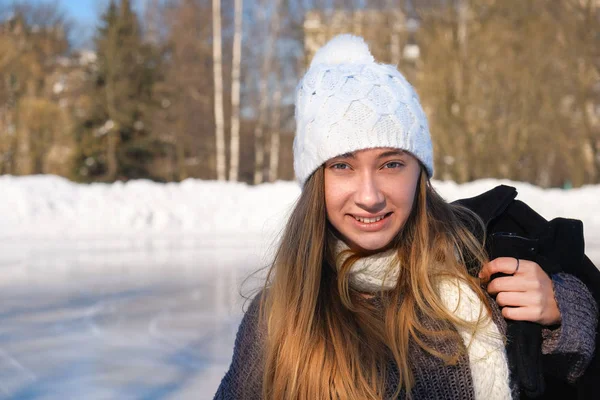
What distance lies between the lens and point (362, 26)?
1869 centimetres

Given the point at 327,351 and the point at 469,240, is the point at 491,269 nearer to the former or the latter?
the point at 469,240

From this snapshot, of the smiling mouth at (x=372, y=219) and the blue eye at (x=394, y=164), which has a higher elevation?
the blue eye at (x=394, y=164)

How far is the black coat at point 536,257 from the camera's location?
133cm

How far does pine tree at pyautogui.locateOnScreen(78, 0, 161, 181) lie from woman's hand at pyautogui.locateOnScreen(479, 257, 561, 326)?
864 inches

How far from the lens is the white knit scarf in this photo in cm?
135

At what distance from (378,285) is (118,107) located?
72.9ft

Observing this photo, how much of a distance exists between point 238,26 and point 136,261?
13971 millimetres

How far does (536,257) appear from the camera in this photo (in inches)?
55.9

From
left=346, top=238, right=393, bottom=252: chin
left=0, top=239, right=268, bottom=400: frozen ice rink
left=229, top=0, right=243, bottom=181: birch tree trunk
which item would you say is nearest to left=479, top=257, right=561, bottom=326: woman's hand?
left=346, top=238, right=393, bottom=252: chin

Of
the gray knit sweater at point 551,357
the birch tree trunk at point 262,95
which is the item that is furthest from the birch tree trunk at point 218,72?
the gray knit sweater at point 551,357

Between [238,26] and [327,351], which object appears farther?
[238,26]

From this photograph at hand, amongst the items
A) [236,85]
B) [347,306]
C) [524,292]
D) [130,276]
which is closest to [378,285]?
[347,306]

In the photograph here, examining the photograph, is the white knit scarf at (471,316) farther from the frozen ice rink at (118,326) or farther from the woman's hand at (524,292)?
the frozen ice rink at (118,326)

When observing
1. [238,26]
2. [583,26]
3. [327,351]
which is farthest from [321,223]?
[238,26]
